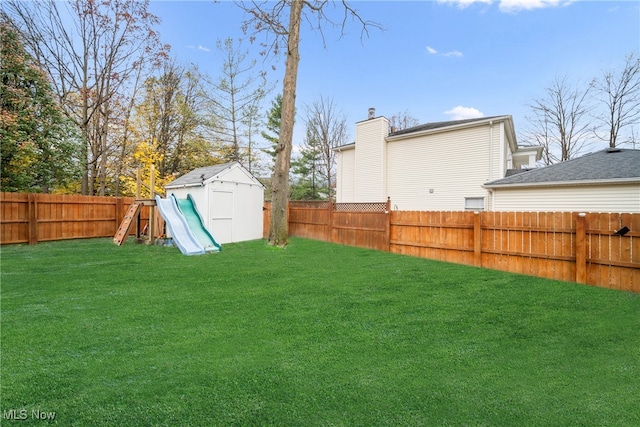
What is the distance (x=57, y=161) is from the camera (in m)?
11.9

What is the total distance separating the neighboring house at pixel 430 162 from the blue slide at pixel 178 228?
951 cm

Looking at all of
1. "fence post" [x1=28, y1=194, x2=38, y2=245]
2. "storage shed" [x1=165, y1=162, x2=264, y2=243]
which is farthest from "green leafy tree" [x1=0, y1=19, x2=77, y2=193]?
"storage shed" [x1=165, y1=162, x2=264, y2=243]

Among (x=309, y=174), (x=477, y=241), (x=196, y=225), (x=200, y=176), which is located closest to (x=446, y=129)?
(x=477, y=241)

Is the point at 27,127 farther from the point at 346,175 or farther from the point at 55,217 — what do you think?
the point at 346,175

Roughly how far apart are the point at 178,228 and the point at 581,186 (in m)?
11.8

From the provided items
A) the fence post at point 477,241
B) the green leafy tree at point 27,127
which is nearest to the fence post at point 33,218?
the green leafy tree at point 27,127

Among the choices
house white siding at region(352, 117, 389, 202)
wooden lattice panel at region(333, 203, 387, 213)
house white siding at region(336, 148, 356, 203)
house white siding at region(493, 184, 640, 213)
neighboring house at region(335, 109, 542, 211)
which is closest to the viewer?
house white siding at region(493, 184, 640, 213)

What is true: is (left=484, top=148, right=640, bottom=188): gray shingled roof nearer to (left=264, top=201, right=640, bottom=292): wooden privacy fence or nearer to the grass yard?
(left=264, top=201, right=640, bottom=292): wooden privacy fence

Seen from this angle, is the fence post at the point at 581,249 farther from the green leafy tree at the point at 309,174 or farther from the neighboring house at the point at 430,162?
the green leafy tree at the point at 309,174

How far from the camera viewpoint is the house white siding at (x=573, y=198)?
8578mm

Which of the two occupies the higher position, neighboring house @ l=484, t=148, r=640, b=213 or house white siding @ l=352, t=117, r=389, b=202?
house white siding @ l=352, t=117, r=389, b=202

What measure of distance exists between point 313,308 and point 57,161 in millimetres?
13048

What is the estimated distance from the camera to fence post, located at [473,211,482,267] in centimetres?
683

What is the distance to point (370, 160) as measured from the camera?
16.1 meters
